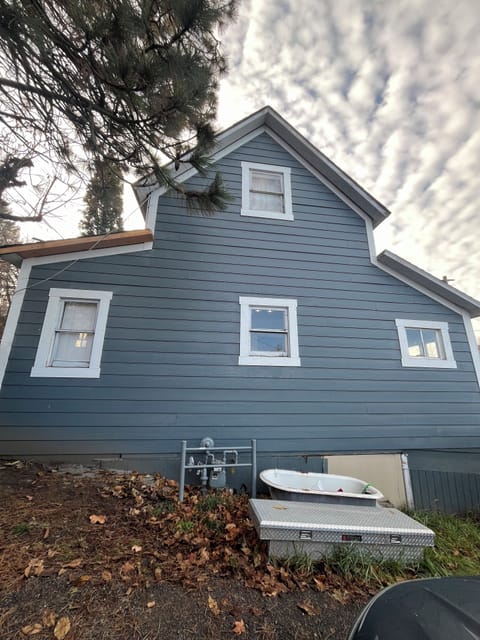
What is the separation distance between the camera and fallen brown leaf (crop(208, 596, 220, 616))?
2021 millimetres

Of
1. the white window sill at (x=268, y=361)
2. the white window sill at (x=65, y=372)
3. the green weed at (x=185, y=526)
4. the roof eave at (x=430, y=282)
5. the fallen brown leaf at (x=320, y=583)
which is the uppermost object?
the roof eave at (x=430, y=282)

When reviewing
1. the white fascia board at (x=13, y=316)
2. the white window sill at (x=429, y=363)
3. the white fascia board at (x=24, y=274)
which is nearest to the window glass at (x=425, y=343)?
the white window sill at (x=429, y=363)

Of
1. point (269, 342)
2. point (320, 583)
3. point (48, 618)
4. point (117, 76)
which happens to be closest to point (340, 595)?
point (320, 583)

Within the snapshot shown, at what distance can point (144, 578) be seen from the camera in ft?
7.41

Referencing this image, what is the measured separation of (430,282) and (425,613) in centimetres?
592

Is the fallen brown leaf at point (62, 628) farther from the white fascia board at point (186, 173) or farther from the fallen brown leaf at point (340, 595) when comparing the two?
the white fascia board at point (186, 173)

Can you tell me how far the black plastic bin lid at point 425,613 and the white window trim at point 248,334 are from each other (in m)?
3.55

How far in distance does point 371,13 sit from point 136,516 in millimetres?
9012

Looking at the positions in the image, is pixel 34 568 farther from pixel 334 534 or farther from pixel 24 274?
pixel 24 274

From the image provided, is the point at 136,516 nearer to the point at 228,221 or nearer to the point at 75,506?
the point at 75,506

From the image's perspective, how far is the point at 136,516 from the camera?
317 cm

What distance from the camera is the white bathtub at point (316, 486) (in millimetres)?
3650

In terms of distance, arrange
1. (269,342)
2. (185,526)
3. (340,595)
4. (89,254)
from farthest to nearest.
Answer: (269,342)
(89,254)
(185,526)
(340,595)

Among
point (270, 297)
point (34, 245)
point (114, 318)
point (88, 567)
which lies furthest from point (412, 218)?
point (88, 567)
